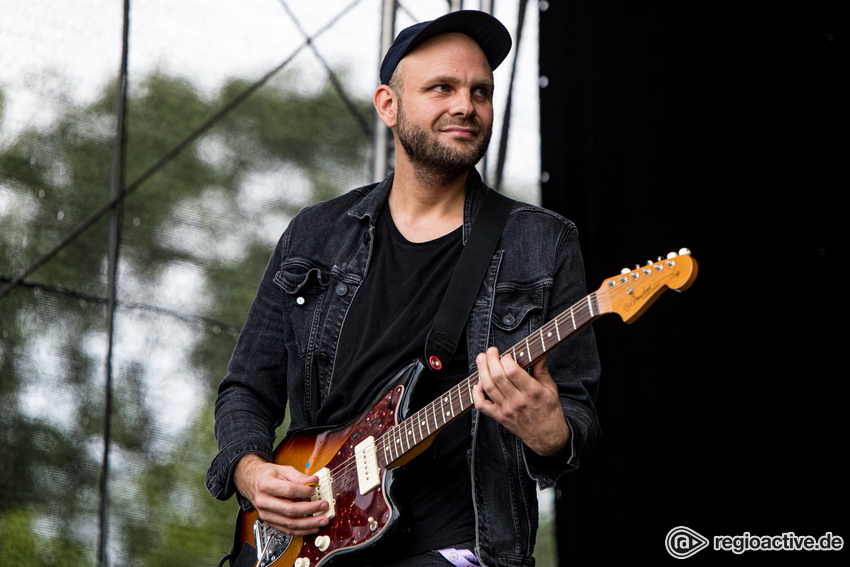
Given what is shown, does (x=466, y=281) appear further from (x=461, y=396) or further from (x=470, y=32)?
(x=470, y=32)

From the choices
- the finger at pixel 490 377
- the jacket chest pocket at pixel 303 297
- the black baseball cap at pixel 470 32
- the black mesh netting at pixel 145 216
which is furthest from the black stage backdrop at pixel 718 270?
the finger at pixel 490 377

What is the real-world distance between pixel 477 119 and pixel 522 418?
847mm

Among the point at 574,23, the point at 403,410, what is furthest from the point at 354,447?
the point at 574,23

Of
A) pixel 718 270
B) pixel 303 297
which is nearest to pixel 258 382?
pixel 303 297

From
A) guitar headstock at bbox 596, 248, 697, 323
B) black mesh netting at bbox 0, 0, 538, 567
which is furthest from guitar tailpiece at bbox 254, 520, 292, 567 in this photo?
black mesh netting at bbox 0, 0, 538, 567

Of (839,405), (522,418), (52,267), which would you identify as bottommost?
(522,418)

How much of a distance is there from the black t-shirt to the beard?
0.17 meters

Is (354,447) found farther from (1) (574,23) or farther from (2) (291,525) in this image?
(1) (574,23)

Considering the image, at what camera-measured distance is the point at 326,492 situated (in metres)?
2.05

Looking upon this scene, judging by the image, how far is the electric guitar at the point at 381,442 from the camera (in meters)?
1.73

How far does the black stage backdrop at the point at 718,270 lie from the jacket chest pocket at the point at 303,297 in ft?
4.02

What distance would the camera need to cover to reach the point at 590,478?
10.5 feet

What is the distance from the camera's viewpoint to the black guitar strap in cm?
206

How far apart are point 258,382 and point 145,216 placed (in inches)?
69.0
